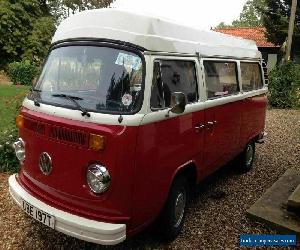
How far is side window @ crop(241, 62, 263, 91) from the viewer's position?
6.61m

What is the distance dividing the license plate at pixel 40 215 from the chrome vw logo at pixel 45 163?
0.39m

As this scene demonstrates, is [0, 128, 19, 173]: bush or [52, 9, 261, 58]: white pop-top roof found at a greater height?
[52, 9, 261, 58]: white pop-top roof

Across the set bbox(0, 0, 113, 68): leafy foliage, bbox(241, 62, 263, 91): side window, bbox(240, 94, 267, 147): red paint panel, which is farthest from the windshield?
bbox(0, 0, 113, 68): leafy foliage

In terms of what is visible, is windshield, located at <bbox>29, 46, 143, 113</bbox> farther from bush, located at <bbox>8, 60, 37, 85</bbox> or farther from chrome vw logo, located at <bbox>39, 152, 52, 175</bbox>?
bush, located at <bbox>8, 60, 37, 85</bbox>

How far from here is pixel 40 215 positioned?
3.81 m

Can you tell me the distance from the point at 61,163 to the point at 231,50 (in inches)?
142

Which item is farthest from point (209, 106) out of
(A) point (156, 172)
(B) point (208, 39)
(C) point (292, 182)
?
(C) point (292, 182)

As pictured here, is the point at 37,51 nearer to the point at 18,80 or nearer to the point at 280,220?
the point at 18,80

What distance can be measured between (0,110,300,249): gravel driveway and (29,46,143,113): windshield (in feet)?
5.61

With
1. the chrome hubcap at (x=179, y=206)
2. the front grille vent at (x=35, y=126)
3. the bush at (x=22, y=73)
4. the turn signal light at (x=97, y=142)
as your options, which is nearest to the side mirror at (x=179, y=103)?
the turn signal light at (x=97, y=142)

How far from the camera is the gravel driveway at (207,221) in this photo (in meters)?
4.49

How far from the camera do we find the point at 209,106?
4.98 meters

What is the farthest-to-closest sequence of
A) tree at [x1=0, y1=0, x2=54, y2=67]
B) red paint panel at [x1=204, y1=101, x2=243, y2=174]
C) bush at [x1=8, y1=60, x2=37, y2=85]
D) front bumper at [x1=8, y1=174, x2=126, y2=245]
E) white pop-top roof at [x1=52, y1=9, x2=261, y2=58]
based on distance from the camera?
1. tree at [x1=0, y1=0, x2=54, y2=67]
2. bush at [x1=8, y1=60, x2=37, y2=85]
3. red paint panel at [x1=204, y1=101, x2=243, y2=174]
4. white pop-top roof at [x1=52, y1=9, x2=261, y2=58]
5. front bumper at [x1=8, y1=174, x2=126, y2=245]

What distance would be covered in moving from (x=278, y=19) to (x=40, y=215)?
81.8ft
